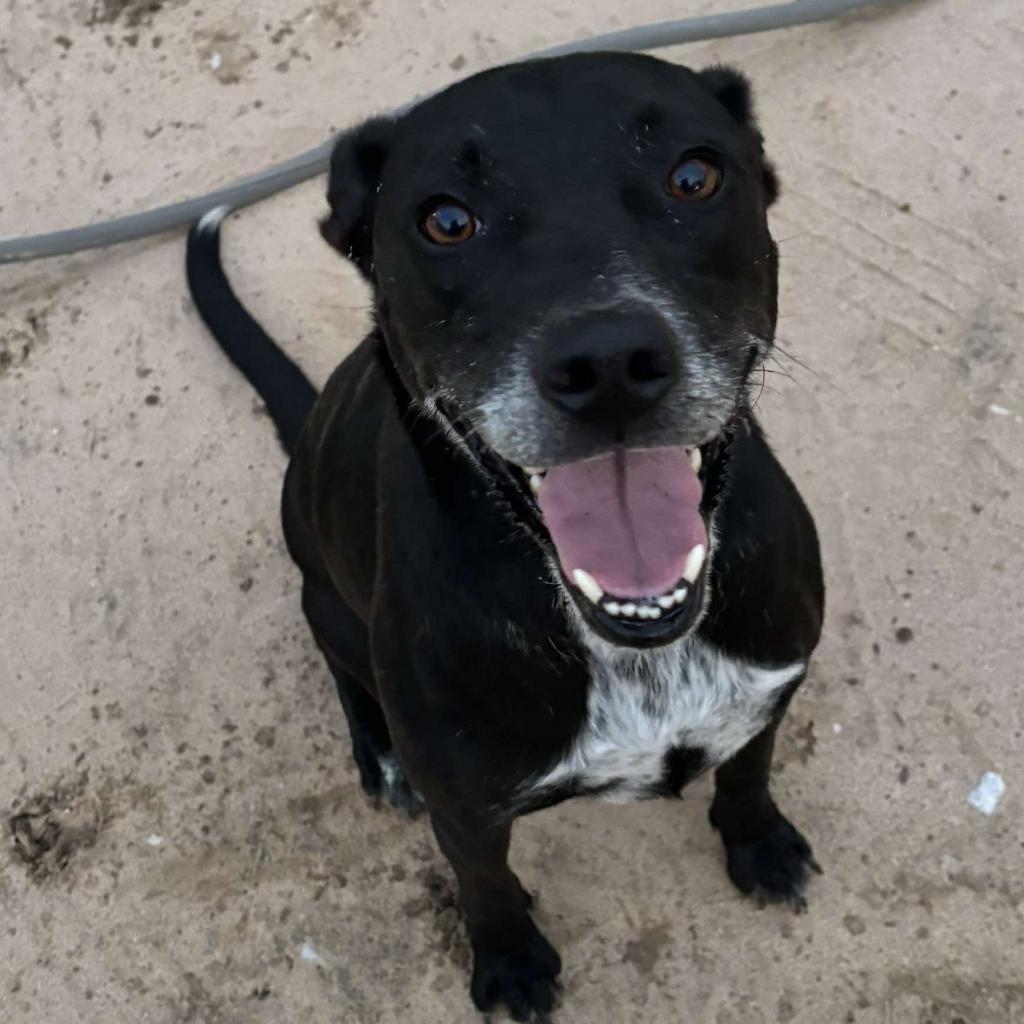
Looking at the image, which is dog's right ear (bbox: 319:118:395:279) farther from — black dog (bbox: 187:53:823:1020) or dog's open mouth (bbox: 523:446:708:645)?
dog's open mouth (bbox: 523:446:708:645)

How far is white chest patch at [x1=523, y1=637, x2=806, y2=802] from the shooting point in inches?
86.5

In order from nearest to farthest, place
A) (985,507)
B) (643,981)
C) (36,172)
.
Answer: (643,981) < (985,507) < (36,172)

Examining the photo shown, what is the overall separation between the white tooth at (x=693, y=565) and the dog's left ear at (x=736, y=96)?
693 mm

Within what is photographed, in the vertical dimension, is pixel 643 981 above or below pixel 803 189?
below

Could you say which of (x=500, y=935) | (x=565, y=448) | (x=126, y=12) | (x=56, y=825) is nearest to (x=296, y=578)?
(x=56, y=825)

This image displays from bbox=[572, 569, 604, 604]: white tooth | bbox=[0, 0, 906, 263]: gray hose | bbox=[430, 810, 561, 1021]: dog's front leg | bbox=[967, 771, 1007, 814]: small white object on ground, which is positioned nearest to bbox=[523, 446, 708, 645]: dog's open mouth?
bbox=[572, 569, 604, 604]: white tooth

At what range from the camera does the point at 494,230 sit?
1.90m

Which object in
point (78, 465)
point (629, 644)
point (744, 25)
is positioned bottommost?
point (78, 465)

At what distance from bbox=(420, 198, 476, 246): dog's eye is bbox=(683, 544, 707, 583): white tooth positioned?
0.62 m

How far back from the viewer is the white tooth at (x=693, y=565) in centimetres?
190

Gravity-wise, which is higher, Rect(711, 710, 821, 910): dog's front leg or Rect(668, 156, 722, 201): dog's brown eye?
Rect(668, 156, 722, 201): dog's brown eye

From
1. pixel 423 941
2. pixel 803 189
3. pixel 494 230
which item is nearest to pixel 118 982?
pixel 423 941

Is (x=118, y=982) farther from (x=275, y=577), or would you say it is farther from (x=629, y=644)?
(x=629, y=644)

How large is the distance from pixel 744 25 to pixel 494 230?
8.15ft
